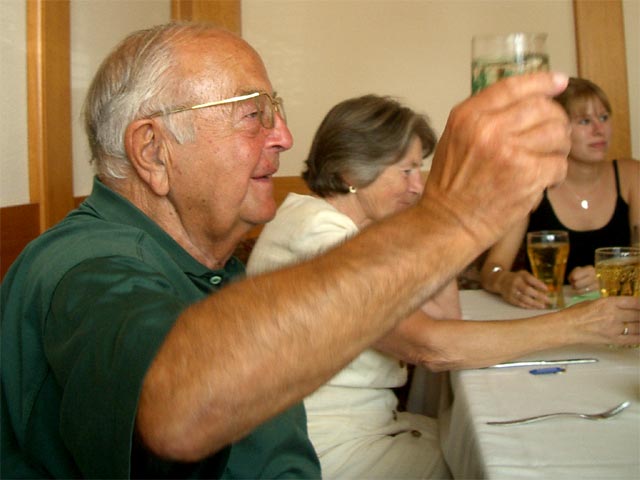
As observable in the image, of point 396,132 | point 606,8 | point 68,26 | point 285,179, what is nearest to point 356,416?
point 396,132

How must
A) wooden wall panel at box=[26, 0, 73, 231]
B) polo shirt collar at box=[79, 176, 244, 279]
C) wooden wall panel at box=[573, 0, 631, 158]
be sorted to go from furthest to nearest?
1. wooden wall panel at box=[573, 0, 631, 158]
2. wooden wall panel at box=[26, 0, 73, 231]
3. polo shirt collar at box=[79, 176, 244, 279]

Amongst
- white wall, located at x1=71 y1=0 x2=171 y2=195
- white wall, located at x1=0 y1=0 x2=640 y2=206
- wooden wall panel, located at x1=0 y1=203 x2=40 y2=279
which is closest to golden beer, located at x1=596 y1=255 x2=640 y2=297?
wooden wall panel, located at x1=0 y1=203 x2=40 y2=279

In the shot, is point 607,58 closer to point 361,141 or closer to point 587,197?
point 587,197

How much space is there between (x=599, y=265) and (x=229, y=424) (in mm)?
1050

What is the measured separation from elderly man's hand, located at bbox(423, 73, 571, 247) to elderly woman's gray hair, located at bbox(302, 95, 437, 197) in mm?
1120

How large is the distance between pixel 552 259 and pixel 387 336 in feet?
2.77

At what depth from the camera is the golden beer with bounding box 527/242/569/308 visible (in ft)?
5.65

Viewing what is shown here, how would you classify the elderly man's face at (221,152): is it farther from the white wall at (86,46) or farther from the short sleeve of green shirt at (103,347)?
the white wall at (86,46)

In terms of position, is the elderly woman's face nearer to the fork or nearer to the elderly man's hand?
the fork

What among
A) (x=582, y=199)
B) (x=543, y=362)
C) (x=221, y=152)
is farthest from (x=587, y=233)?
(x=221, y=152)

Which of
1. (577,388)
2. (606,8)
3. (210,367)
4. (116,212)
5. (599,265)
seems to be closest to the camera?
(210,367)

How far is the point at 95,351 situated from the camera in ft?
2.01

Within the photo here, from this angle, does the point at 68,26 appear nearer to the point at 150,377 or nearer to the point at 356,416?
the point at 356,416

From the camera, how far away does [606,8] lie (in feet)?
11.3
